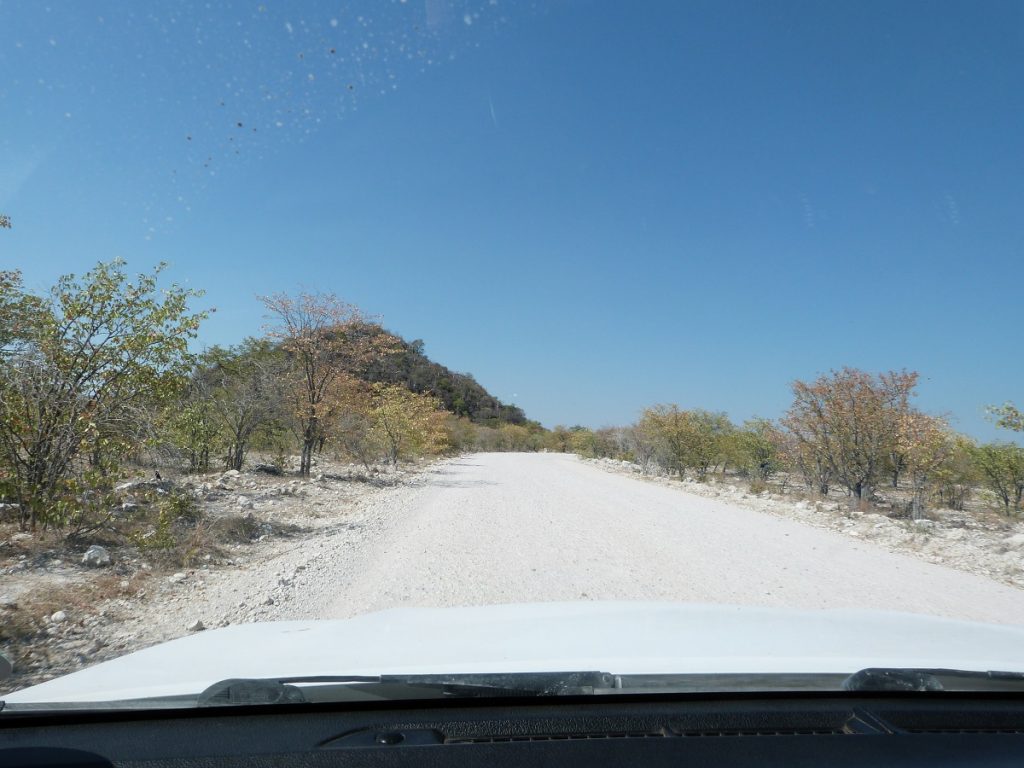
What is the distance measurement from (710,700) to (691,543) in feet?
23.5

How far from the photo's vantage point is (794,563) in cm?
788

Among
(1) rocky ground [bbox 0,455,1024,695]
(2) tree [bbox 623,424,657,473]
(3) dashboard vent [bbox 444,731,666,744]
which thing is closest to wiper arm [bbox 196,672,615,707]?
(3) dashboard vent [bbox 444,731,666,744]

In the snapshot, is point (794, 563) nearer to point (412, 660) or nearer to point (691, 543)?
point (691, 543)

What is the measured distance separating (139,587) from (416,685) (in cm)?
509

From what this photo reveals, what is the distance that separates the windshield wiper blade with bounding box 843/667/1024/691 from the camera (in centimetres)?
240

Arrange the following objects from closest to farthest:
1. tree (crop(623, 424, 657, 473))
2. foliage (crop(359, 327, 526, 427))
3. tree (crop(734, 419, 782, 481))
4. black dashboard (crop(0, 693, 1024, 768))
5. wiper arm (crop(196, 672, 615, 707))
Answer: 1. black dashboard (crop(0, 693, 1024, 768))
2. wiper arm (crop(196, 672, 615, 707))
3. tree (crop(734, 419, 782, 481))
4. tree (crop(623, 424, 657, 473))
5. foliage (crop(359, 327, 526, 427))

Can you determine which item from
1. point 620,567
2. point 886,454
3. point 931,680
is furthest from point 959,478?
point 931,680

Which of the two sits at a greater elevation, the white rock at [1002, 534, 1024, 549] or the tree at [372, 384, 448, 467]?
the tree at [372, 384, 448, 467]

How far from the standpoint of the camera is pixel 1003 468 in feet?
69.4

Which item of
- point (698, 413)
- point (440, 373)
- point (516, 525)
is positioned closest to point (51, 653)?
point (516, 525)

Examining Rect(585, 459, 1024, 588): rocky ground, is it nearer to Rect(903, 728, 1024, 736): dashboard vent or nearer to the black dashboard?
Rect(903, 728, 1024, 736): dashboard vent

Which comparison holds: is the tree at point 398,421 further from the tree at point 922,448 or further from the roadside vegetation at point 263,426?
the tree at point 922,448

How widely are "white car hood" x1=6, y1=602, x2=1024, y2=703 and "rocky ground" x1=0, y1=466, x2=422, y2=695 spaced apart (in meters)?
0.92

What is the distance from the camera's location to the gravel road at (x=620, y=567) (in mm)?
6012
